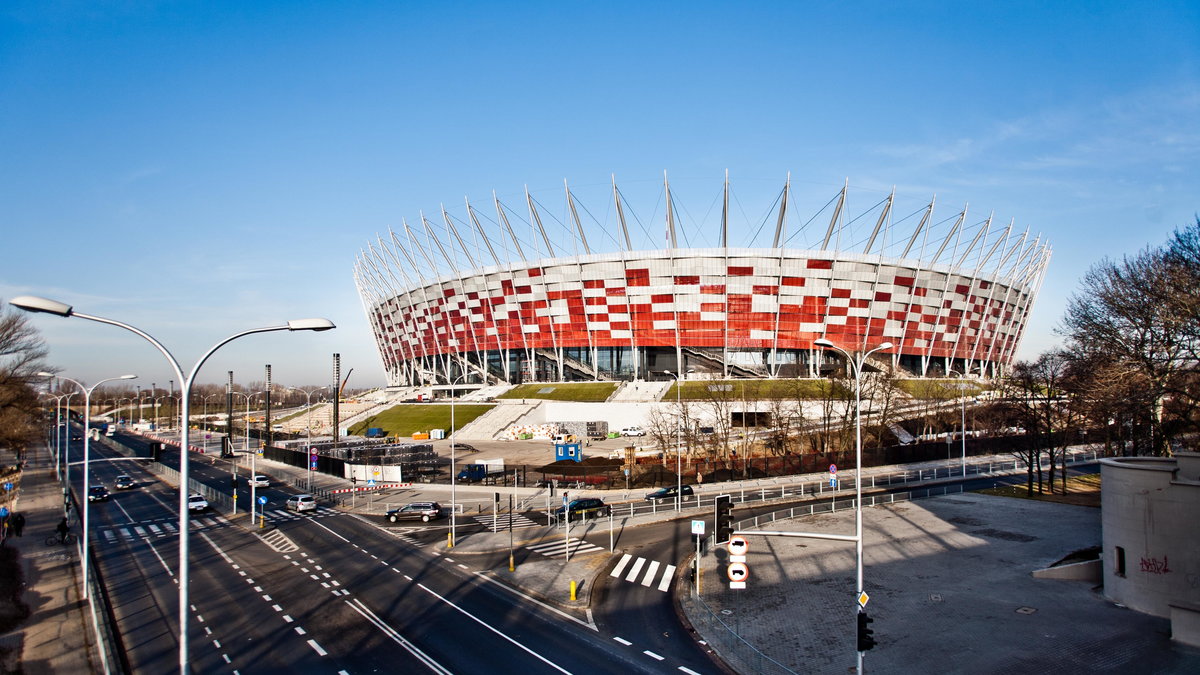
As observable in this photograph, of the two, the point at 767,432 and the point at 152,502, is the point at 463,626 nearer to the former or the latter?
the point at 152,502

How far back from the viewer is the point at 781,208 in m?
93.0

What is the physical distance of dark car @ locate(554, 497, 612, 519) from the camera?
4050 centimetres

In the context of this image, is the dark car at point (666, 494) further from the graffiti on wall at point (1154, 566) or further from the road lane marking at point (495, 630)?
the graffiti on wall at point (1154, 566)

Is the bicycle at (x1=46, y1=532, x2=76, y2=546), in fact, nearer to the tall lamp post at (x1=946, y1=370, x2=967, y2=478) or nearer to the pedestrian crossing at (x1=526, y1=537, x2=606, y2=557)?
the pedestrian crossing at (x1=526, y1=537, x2=606, y2=557)

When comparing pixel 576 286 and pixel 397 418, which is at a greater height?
pixel 576 286

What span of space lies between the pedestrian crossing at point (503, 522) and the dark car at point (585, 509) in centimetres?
212

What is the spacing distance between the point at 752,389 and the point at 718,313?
67.1ft

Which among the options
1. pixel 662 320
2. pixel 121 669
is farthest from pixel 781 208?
pixel 121 669

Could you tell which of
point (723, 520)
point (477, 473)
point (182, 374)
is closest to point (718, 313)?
point (477, 473)

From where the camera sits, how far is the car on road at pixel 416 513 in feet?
134

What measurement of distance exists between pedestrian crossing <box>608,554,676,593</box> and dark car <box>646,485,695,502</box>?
14.2 m

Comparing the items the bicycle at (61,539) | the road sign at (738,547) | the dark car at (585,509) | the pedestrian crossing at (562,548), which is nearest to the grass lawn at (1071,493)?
the dark car at (585,509)

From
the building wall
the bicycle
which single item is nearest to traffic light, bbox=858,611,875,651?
the building wall

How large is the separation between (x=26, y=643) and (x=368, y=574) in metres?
11.0
